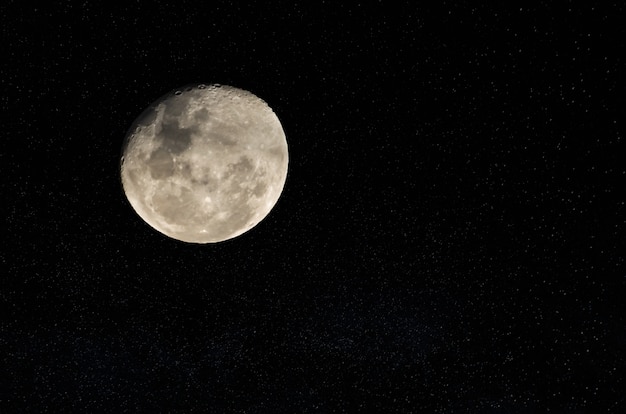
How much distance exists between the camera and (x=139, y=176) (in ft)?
16.0

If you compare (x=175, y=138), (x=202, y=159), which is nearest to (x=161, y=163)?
(x=175, y=138)

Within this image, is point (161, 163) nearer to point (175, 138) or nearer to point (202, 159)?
point (175, 138)

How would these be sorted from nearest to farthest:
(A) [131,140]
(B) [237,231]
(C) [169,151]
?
(C) [169,151] < (A) [131,140] < (B) [237,231]

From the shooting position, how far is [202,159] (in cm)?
467

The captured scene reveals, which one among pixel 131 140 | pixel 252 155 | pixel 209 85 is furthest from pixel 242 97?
pixel 131 140

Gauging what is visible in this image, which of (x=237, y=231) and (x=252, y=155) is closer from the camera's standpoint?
(x=252, y=155)

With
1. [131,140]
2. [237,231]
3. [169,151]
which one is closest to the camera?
[169,151]

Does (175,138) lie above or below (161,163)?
above

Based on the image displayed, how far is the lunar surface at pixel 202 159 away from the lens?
15.4 feet

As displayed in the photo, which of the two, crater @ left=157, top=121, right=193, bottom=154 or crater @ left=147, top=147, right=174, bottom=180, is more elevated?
crater @ left=157, top=121, right=193, bottom=154

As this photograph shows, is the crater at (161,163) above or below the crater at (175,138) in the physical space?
below

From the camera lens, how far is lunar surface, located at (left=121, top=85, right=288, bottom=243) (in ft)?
15.4

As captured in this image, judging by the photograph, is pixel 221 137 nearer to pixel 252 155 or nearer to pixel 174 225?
pixel 252 155

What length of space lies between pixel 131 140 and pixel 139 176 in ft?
1.23
